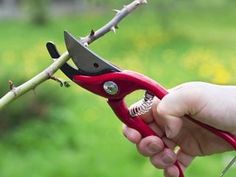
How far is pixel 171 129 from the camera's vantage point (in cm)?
126

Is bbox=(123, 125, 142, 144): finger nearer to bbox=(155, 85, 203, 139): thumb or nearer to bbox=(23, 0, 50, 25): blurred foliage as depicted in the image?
bbox=(155, 85, 203, 139): thumb

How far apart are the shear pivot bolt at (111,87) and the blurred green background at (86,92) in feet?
0.69

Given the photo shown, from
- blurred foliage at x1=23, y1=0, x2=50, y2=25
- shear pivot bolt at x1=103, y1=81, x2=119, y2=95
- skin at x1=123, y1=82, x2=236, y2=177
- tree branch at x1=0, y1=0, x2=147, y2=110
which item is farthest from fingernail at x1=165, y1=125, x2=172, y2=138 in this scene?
blurred foliage at x1=23, y1=0, x2=50, y2=25

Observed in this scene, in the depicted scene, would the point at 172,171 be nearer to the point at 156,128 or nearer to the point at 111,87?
the point at 156,128

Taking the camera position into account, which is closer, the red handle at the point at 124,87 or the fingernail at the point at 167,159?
the red handle at the point at 124,87

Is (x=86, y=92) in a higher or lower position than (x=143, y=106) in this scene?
lower

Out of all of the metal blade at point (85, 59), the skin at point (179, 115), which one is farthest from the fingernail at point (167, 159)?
the metal blade at point (85, 59)

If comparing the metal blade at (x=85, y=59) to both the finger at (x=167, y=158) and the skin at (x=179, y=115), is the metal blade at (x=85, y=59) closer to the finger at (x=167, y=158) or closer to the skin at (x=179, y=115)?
the skin at (x=179, y=115)

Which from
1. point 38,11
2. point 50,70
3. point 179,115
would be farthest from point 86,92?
point 38,11

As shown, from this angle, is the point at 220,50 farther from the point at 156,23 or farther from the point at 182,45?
the point at 156,23

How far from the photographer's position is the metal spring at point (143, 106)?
47.1 inches

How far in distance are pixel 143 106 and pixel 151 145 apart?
14cm

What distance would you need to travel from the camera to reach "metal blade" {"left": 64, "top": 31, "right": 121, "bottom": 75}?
1.15 m

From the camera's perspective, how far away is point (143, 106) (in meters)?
1.21
